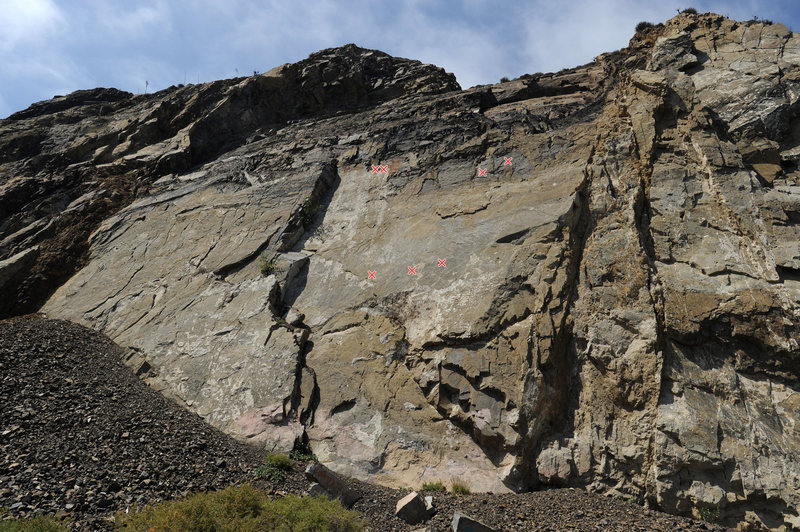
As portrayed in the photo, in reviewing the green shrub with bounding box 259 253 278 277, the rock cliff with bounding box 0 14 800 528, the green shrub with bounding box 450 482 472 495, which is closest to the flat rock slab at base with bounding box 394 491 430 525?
the green shrub with bounding box 450 482 472 495

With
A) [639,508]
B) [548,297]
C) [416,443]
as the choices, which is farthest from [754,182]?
[416,443]

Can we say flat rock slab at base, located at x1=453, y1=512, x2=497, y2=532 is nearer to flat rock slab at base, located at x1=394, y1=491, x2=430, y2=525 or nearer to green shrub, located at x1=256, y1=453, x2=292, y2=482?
flat rock slab at base, located at x1=394, y1=491, x2=430, y2=525

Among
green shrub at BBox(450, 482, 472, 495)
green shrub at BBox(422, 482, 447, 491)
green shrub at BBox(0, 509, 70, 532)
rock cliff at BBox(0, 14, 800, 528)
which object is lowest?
green shrub at BBox(0, 509, 70, 532)

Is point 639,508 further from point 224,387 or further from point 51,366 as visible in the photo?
point 51,366

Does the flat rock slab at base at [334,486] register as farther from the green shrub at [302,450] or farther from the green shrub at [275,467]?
the green shrub at [302,450]

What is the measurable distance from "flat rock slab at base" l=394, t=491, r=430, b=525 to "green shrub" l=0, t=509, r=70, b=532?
4.18 m

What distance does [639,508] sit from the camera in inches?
279

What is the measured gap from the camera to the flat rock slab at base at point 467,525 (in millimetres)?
6293

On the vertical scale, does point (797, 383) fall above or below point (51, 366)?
above

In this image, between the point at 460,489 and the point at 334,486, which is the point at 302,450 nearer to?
the point at 334,486

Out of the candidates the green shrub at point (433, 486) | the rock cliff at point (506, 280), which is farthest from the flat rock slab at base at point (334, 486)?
Result: the green shrub at point (433, 486)

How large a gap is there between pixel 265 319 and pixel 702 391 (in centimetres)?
853

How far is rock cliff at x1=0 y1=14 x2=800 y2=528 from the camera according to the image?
7.67 meters

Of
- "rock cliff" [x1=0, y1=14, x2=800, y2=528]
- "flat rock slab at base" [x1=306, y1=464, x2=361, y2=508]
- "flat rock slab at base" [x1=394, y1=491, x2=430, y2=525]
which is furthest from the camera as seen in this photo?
"rock cliff" [x1=0, y1=14, x2=800, y2=528]
